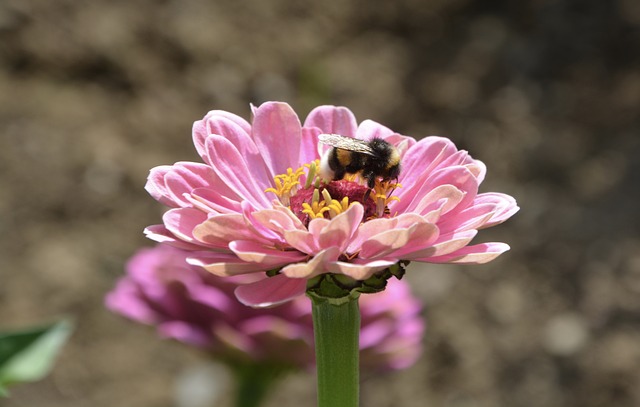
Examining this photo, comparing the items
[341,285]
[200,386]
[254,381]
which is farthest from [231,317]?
[200,386]

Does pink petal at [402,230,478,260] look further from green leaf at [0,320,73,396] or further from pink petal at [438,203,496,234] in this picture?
green leaf at [0,320,73,396]

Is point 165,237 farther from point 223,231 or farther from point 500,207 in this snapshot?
point 500,207

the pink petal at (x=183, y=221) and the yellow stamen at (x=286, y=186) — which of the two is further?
the yellow stamen at (x=286, y=186)

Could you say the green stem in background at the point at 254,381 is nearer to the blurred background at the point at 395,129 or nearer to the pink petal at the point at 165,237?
the pink petal at the point at 165,237

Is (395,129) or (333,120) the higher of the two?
(395,129)

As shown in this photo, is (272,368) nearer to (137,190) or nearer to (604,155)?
(137,190)

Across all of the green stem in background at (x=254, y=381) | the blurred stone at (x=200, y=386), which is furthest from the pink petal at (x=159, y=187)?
the blurred stone at (x=200, y=386)
